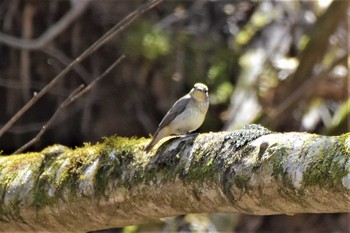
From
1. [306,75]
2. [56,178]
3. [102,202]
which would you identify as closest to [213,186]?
[102,202]

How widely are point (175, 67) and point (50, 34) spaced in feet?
4.32

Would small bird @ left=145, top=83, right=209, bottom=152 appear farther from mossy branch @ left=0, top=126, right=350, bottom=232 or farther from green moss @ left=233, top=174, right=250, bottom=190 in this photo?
green moss @ left=233, top=174, right=250, bottom=190

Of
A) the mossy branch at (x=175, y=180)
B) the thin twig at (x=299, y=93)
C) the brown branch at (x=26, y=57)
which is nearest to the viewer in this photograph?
the mossy branch at (x=175, y=180)

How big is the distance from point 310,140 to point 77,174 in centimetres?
119

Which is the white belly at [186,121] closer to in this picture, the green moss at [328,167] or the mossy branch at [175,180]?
the mossy branch at [175,180]

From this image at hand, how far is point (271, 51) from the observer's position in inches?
367

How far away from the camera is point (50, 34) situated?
9102 mm

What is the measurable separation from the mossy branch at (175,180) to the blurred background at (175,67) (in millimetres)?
4795

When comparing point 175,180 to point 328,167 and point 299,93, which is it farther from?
point 299,93

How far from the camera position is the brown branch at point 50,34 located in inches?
354

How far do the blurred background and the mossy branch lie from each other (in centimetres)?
479

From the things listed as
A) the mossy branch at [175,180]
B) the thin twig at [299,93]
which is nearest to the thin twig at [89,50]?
the mossy branch at [175,180]

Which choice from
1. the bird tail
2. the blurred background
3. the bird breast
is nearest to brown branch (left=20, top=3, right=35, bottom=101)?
the blurred background

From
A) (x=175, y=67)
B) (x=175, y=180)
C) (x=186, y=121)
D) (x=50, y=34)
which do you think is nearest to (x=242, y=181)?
(x=175, y=180)
